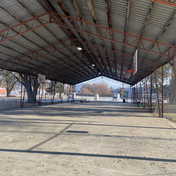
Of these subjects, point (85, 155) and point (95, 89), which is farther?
point (95, 89)

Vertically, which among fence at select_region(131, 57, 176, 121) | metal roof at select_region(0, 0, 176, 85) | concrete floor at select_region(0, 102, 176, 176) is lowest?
concrete floor at select_region(0, 102, 176, 176)

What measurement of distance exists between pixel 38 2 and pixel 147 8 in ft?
23.2

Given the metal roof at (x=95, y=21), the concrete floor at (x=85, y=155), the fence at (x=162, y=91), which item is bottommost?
the concrete floor at (x=85, y=155)

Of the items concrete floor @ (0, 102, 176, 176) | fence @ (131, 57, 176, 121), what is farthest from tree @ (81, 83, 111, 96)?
concrete floor @ (0, 102, 176, 176)

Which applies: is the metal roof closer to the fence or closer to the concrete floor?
the fence

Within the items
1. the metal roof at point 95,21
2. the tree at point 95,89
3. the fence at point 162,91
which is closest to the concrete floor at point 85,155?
the metal roof at point 95,21

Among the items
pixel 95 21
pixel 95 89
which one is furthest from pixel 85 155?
pixel 95 89

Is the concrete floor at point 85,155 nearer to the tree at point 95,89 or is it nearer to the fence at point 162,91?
the fence at point 162,91

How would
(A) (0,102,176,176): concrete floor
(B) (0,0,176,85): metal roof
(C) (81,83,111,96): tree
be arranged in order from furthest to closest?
(C) (81,83,111,96): tree → (B) (0,0,176,85): metal roof → (A) (0,102,176,176): concrete floor

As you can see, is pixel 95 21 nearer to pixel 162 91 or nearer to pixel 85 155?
pixel 162 91

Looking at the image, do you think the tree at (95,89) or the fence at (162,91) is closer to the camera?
the fence at (162,91)

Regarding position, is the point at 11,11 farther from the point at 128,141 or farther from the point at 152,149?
the point at 152,149

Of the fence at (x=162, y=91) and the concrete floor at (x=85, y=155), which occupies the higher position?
the fence at (x=162, y=91)

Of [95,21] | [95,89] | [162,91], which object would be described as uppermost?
[95,21]
